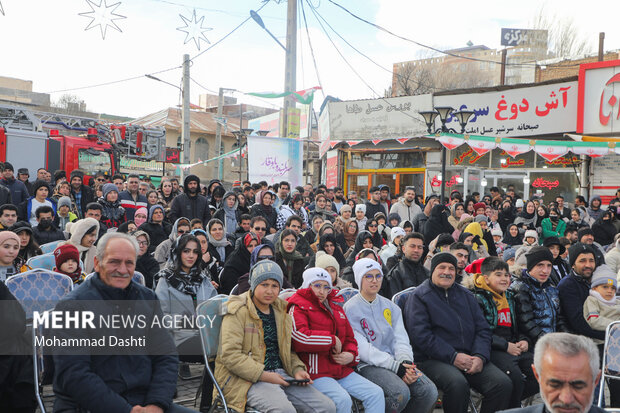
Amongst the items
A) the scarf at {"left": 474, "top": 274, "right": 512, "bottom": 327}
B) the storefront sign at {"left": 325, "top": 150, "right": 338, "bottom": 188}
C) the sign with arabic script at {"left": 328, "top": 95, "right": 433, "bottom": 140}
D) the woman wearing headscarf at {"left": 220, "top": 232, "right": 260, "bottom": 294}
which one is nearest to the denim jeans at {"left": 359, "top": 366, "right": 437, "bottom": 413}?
the scarf at {"left": 474, "top": 274, "right": 512, "bottom": 327}

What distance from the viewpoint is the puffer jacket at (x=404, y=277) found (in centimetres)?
576

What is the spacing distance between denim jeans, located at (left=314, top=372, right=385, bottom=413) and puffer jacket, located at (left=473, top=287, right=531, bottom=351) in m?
1.32

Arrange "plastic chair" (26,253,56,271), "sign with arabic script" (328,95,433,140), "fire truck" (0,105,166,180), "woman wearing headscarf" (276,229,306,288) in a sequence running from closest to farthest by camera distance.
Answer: "plastic chair" (26,253,56,271)
"woman wearing headscarf" (276,229,306,288)
"fire truck" (0,105,166,180)
"sign with arabic script" (328,95,433,140)

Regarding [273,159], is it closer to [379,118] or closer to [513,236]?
[513,236]

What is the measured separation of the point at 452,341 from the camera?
452 centimetres

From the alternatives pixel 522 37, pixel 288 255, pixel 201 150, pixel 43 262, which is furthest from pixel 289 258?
pixel 522 37

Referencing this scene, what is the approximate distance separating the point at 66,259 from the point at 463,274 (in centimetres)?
429

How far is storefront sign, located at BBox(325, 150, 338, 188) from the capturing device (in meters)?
21.9

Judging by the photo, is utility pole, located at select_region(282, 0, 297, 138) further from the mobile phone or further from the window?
the window

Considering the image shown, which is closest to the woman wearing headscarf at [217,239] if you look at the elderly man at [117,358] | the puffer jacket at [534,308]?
the elderly man at [117,358]

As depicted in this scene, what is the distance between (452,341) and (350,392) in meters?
1.05

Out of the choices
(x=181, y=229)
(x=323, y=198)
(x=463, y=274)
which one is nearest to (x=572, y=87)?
(x=323, y=198)

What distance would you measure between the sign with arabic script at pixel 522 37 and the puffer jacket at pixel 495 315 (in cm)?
4202

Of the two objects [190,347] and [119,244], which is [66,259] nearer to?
[190,347]
